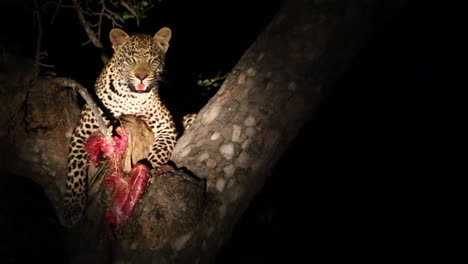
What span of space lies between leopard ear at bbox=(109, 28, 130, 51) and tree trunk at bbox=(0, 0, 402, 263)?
1707mm

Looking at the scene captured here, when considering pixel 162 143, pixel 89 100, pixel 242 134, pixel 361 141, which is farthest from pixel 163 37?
pixel 361 141

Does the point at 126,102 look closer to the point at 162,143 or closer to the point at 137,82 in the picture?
the point at 137,82

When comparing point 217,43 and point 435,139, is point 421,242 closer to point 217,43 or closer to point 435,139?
point 435,139

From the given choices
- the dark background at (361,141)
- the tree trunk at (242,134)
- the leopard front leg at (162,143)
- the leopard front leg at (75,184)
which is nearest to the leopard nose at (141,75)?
the leopard front leg at (162,143)

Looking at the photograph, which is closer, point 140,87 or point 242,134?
point 242,134

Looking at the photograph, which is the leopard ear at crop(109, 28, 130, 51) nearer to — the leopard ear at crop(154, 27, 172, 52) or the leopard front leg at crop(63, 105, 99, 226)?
the leopard ear at crop(154, 27, 172, 52)

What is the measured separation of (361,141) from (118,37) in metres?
4.07

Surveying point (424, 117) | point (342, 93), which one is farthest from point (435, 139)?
point (342, 93)

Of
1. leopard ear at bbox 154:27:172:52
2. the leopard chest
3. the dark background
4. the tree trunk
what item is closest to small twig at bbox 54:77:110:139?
the tree trunk

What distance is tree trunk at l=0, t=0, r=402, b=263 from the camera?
2.23 meters

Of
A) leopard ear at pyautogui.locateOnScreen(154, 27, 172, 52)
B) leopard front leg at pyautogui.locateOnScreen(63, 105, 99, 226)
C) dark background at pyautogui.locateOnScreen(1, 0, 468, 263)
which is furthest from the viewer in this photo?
dark background at pyautogui.locateOnScreen(1, 0, 468, 263)

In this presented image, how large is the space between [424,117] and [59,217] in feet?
18.9

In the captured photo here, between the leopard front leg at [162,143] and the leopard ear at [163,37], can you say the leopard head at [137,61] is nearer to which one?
the leopard ear at [163,37]

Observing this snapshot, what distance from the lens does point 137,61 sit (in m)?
3.99
